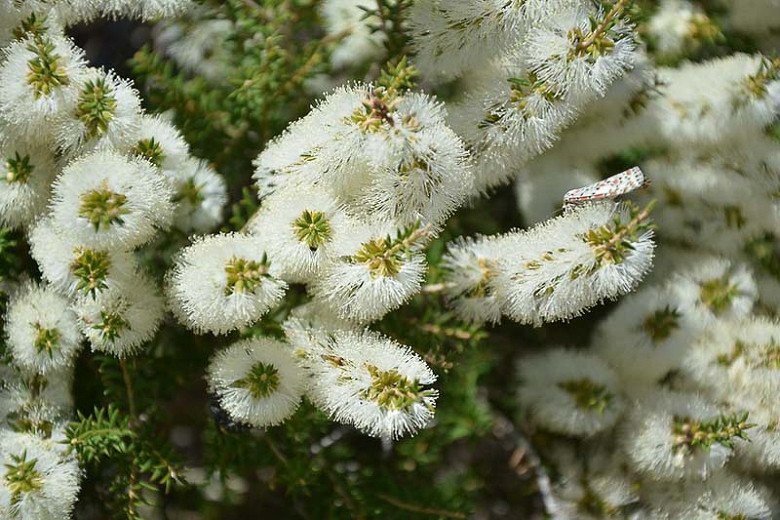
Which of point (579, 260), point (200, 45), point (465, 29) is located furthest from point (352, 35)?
point (579, 260)

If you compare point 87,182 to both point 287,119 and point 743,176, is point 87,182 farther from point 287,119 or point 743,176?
point 743,176

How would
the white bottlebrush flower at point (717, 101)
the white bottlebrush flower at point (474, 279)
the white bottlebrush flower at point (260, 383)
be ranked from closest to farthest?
1. the white bottlebrush flower at point (260, 383)
2. the white bottlebrush flower at point (474, 279)
3. the white bottlebrush flower at point (717, 101)

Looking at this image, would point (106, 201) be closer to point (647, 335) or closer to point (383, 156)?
point (383, 156)

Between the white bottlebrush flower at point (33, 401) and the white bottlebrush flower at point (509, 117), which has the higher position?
the white bottlebrush flower at point (509, 117)

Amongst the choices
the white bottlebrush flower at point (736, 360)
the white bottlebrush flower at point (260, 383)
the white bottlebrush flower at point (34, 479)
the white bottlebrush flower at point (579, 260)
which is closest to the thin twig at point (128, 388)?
the white bottlebrush flower at point (34, 479)

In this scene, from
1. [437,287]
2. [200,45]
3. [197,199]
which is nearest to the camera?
[197,199]

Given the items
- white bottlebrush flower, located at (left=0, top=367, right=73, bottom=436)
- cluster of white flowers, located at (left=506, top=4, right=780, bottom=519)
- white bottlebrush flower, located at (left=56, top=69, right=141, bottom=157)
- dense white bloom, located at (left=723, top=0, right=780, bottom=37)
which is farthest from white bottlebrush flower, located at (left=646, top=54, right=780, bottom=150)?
white bottlebrush flower, located at (left=0, top=367, right=73, bottom=436)

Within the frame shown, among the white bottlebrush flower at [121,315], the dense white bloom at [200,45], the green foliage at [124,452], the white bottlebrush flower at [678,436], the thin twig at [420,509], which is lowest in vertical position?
the thin twig at [420,509]

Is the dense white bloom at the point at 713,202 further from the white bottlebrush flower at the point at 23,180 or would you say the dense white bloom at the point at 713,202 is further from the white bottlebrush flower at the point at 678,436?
the white bottlebrush flower at the point at 23,180
